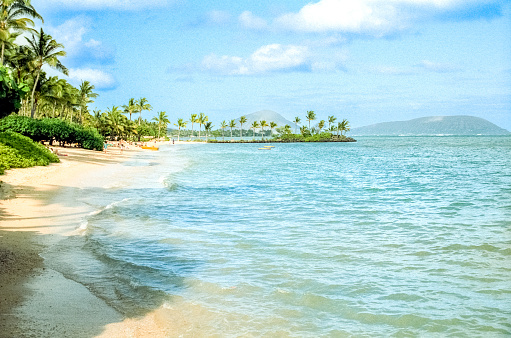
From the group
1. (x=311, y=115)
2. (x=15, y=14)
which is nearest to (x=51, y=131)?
(x=15, y=14)

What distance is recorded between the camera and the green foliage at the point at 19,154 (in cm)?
2314

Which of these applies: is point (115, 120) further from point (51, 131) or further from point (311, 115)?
point (311, 115)

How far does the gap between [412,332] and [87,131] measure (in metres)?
53.3

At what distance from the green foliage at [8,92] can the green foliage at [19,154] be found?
20.8ft

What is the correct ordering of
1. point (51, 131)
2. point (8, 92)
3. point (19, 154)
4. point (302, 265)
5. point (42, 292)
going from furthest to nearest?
point (51, 131), point (19, 154), point (8, 92), point (302, 265), point (42, 292)

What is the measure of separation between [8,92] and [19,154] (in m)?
12.0

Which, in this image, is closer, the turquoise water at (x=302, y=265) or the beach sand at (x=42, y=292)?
the beach sand at (x=42, y=292)

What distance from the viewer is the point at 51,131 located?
42.7m

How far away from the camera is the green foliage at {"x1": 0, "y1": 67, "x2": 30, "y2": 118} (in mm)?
13221

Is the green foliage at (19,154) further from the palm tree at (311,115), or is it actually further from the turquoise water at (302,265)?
the palm tree at (311,115)

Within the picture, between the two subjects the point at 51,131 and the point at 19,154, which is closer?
the point at 19,154

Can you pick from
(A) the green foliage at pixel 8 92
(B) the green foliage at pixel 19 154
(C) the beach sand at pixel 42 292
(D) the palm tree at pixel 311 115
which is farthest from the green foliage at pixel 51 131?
(D) the palm tree at pixel 311 115

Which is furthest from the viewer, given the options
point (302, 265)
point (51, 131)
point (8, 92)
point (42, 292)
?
point (51, 131)

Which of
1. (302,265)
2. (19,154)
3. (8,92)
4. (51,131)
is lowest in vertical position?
(302,265)
